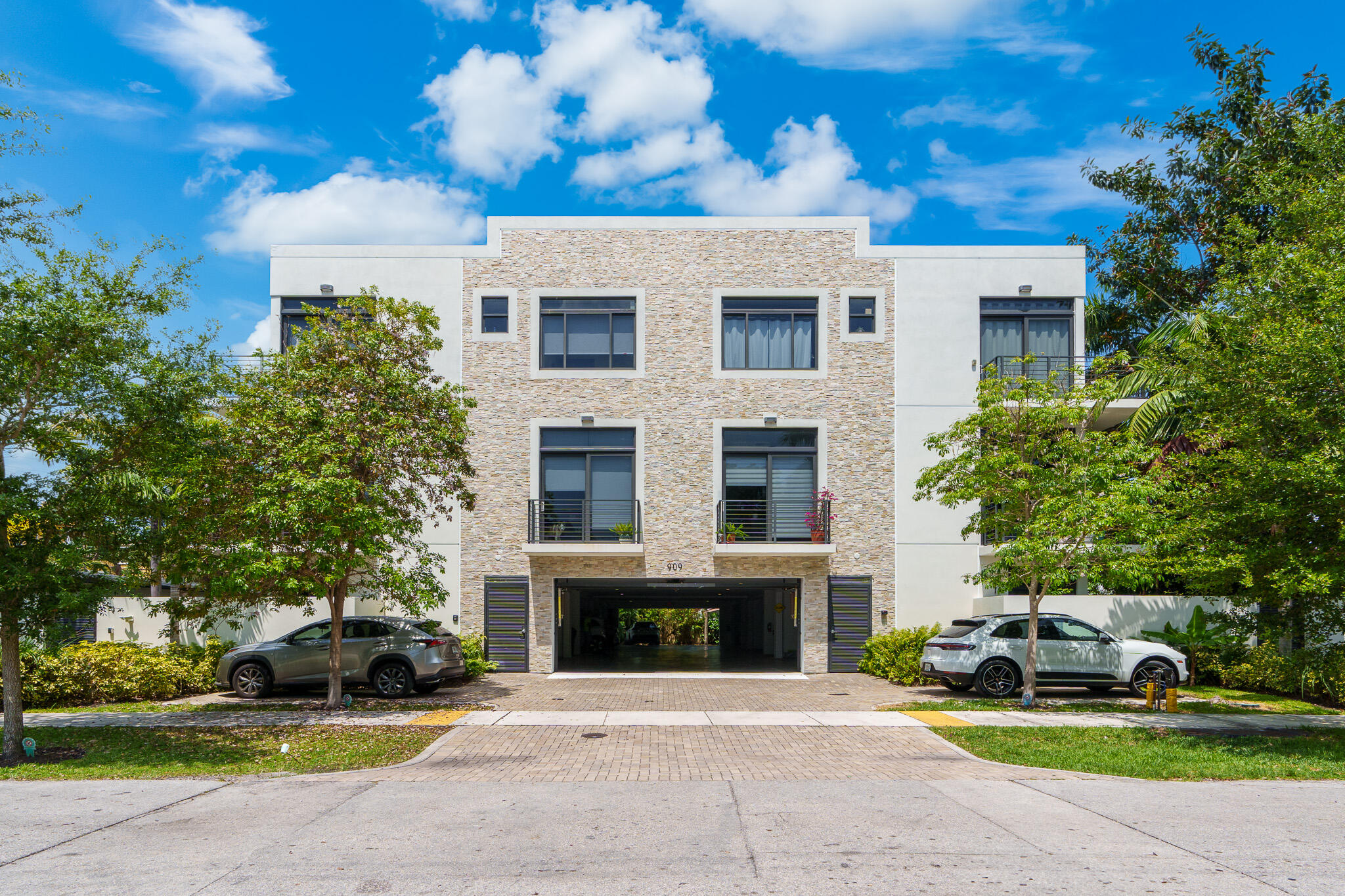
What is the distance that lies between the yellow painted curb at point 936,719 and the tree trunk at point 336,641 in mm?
9079

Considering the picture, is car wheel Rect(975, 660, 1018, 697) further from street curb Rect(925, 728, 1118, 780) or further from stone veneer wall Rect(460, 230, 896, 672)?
stone veneer wall Rect(460, 230, 896, 672)

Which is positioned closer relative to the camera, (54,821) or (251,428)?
(54,821)

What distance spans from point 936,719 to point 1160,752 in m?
3.39

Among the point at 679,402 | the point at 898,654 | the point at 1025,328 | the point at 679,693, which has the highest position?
the point at 1025,328

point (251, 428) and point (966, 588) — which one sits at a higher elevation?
point (251, 428)

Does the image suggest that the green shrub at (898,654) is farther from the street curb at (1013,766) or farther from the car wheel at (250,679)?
the car wheel at (250,679)

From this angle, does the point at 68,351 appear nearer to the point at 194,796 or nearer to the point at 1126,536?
the point at 194,796

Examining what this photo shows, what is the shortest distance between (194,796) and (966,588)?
1672cm

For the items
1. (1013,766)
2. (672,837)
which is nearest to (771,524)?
(1013,766)

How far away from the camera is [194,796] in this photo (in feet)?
29.1

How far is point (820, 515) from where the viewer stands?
20844 millimetres

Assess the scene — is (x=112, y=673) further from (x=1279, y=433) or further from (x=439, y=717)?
(x=1279, y=433)

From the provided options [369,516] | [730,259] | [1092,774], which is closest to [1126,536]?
[1092,774]

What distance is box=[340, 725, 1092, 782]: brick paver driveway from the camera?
1001 centimetres
